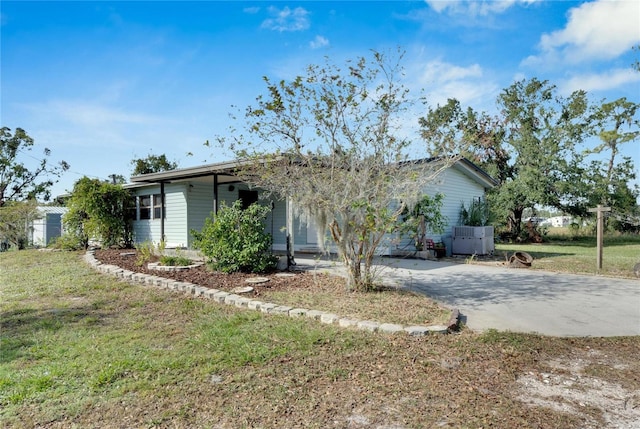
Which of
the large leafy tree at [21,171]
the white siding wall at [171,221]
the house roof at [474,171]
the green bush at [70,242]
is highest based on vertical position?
the large leafy tree at [21,171]

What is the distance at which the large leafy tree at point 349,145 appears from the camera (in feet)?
18.6

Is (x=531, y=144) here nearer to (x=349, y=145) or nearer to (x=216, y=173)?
(x=216, y=173)

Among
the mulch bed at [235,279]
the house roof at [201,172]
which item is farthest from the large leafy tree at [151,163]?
the mulch bed at [235,279]

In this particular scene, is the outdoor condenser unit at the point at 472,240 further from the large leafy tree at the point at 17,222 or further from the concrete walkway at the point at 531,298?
the large leafy tree at the point at 17,222

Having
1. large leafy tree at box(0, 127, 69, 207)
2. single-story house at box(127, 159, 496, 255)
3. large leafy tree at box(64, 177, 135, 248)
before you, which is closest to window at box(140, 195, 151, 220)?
single-story house at box(127, 159, 496, 255)

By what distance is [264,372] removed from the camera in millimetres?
3135

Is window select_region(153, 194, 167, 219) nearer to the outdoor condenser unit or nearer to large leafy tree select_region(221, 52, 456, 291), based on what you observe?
large leafy tree select_region(221, 52, 456, 291)

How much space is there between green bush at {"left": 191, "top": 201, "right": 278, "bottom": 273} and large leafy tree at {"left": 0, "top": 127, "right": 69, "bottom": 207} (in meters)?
20.0

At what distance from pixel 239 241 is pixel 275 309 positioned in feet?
9.37

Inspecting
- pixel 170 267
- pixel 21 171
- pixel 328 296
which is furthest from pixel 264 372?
pixel 21 171

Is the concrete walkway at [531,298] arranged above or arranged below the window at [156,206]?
below

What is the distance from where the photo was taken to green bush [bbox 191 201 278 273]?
296 inches

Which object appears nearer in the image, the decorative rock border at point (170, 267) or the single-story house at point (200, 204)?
the decorative rock border at point (170, 267)

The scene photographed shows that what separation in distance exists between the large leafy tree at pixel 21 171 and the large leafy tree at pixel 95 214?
11644 mm
